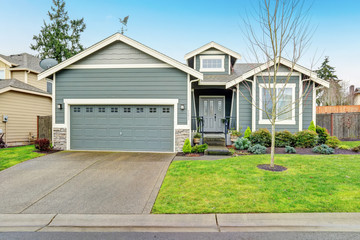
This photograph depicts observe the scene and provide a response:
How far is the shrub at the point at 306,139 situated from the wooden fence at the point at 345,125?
17.7 feet

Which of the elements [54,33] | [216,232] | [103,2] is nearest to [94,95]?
[216,232]

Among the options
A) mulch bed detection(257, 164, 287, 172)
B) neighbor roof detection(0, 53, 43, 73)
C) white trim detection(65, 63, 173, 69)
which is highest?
neighbor roof detection(0, 53, 43, 73)

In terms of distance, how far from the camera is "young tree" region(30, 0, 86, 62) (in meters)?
28.6

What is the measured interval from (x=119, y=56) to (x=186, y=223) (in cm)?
871

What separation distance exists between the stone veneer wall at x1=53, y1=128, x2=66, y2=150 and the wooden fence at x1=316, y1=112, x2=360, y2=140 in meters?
16.5

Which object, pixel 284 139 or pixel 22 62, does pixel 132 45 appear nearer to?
pixel 284 139

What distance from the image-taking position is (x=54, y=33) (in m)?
29.1

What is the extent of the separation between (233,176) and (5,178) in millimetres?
6826

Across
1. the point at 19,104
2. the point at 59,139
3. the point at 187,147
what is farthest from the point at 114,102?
the point at 19,104

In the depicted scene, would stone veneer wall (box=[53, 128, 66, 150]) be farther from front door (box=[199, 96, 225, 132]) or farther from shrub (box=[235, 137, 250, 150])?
shrub (box=[235, 137, 250, 150])

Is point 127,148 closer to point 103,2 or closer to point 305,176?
point 305,176

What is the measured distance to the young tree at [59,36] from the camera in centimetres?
2858

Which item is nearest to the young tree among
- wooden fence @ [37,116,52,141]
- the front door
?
wooden fence @ [37,116,52,141]

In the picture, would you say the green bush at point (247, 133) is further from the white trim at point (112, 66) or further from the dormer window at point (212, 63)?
the dormer window at point (212, 63)
